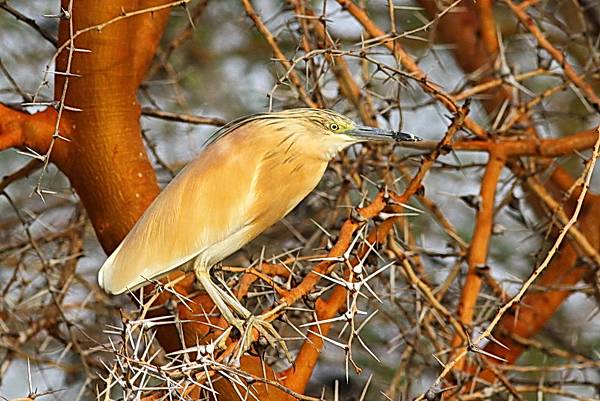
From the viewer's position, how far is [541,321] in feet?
7.14

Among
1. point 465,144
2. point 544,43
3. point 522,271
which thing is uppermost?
point 544,43

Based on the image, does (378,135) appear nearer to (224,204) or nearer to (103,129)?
(224,204)

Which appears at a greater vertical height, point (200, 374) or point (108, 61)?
point (108, 61)

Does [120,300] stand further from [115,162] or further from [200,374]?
[200,374]

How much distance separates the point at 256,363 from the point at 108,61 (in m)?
0.49

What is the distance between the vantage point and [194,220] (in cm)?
147

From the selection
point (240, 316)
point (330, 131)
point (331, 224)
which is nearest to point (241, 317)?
point (240, 316)

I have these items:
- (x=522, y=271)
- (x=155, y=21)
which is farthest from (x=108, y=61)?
(x=522, y=271)

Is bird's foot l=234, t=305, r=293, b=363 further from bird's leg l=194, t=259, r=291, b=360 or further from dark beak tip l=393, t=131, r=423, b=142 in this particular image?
dark beak tip l=393, t=131, r=423, b=142

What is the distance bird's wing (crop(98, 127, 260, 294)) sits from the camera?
1.45m

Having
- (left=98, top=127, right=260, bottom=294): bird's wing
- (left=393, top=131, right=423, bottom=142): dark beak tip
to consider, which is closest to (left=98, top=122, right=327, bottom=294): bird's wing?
(left=98, top=127, right=260, bottom=294): bird's wing

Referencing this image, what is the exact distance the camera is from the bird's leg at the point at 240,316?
1.36 metres

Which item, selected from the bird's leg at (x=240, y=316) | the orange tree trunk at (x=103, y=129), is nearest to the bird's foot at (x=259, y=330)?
the bird's leg at (x=240, y=316)

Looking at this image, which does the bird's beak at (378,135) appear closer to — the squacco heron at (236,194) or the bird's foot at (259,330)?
the squacco heron at (236,194)
